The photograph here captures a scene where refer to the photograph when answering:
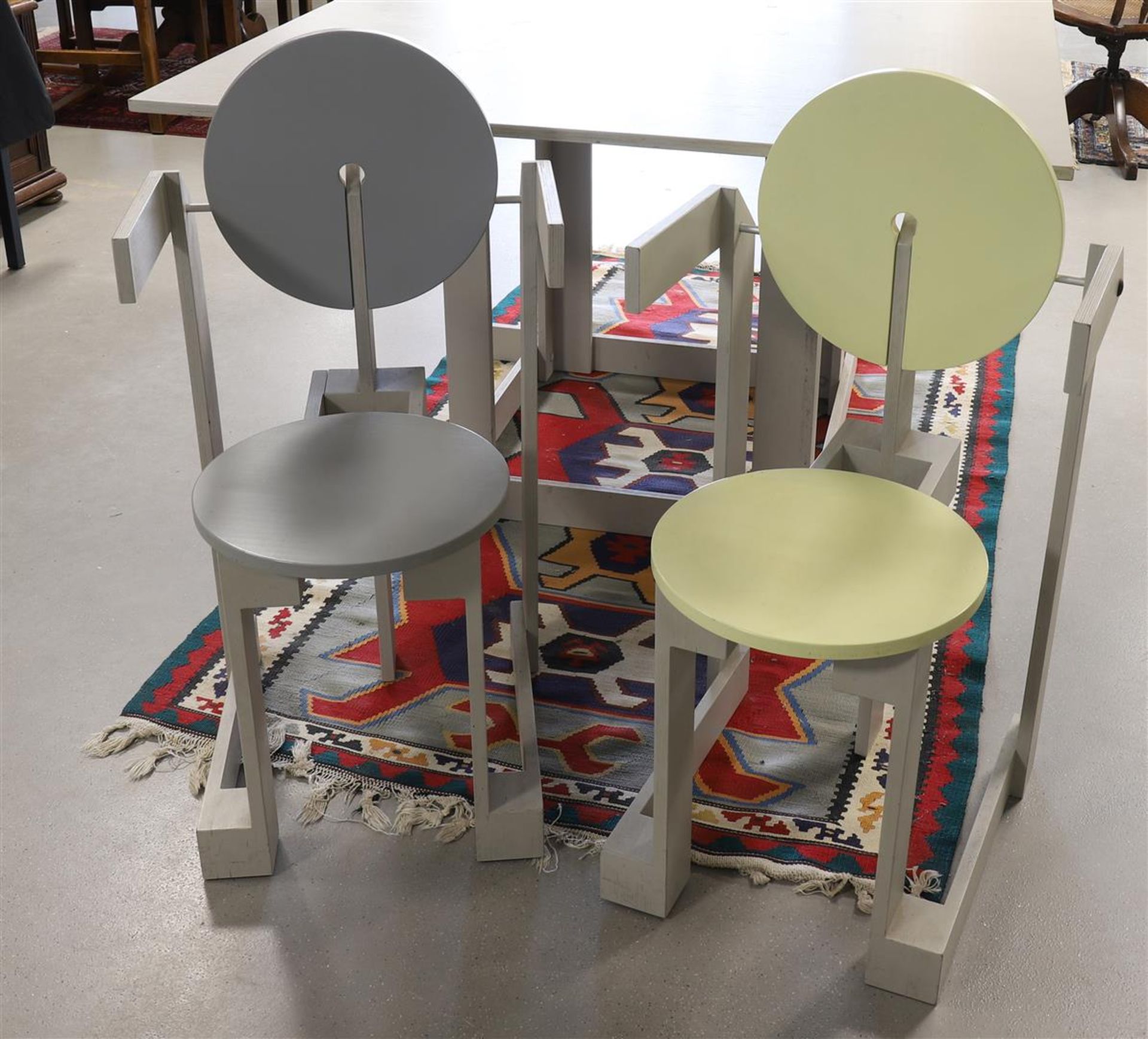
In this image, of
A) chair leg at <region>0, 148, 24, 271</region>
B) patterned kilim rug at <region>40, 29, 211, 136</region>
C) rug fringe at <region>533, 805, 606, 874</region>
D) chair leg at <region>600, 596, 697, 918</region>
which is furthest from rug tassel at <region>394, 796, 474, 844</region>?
patterned kilim rug at <region>40, 29, 211, 136</region>

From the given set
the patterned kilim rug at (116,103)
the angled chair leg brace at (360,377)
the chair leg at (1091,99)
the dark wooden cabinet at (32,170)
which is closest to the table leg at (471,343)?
the angled chair leg brace at (360,377)

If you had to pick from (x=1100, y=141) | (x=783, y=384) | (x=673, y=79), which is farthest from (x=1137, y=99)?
(x=783, y=384)

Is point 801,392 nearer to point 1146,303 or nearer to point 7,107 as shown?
point 1146,303

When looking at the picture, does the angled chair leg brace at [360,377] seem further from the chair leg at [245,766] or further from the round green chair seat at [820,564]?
the round green chair seat at [820,564]

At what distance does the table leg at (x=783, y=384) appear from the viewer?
196 centimetres

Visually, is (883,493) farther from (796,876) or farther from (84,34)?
(84,34)

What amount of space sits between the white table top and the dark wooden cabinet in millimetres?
1650

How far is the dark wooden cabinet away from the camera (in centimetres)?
380

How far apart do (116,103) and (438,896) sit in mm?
4198

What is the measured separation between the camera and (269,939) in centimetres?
159

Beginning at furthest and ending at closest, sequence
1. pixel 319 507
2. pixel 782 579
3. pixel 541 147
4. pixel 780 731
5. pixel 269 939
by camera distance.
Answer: pixel 541 147 < pixel 780 731 < pixel 269 939 < pixel 319 507 < pixel 782 579

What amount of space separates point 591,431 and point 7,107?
67.2 inches

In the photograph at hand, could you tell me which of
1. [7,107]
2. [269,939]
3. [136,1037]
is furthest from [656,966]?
[7,107]

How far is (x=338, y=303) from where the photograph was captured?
174 cm
